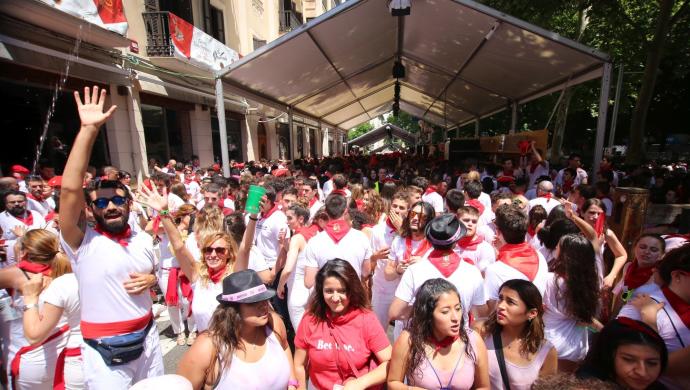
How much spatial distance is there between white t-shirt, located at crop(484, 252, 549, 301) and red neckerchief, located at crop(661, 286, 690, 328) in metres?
0.65

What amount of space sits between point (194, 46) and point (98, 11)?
396cm

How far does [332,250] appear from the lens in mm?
3107

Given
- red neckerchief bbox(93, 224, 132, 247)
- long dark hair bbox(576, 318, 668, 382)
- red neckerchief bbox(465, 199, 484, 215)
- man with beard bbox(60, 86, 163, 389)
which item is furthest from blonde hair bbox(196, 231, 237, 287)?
red neckerchief bbox(465, 199, 484, 215)

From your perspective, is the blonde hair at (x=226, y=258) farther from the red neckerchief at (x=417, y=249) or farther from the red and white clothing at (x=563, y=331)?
the red and white clothing at (x=563, y=331)

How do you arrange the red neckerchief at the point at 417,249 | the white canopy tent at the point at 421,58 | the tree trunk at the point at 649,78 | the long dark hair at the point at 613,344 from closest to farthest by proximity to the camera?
1. the long dark hair at the point at 613,344
2. the red neckerchief at the point at 417,249
3. the white canopy tent at the point at 421,58
4. the tree trunk at the point at 649,78

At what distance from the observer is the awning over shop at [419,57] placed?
692 cm

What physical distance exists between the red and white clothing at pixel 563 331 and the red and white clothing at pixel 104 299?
2.88m

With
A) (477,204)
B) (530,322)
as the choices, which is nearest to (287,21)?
(477,204)

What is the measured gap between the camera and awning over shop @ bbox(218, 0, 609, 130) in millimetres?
6922

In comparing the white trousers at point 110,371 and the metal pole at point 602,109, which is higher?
the metal pole at point 602,109

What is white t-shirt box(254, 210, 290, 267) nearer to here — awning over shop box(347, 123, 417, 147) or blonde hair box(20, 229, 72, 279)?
blonde hair box(20, 229, 72, 279)

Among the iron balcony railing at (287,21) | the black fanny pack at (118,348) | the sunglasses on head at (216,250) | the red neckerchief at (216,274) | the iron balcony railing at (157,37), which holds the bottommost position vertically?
the black fanny pack at (118,348)

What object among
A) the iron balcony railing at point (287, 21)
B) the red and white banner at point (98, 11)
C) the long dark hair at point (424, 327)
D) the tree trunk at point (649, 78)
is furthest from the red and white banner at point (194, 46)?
the tree trunk at point (649, 78)

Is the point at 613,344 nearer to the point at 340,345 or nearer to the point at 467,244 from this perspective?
the point at 340,345
